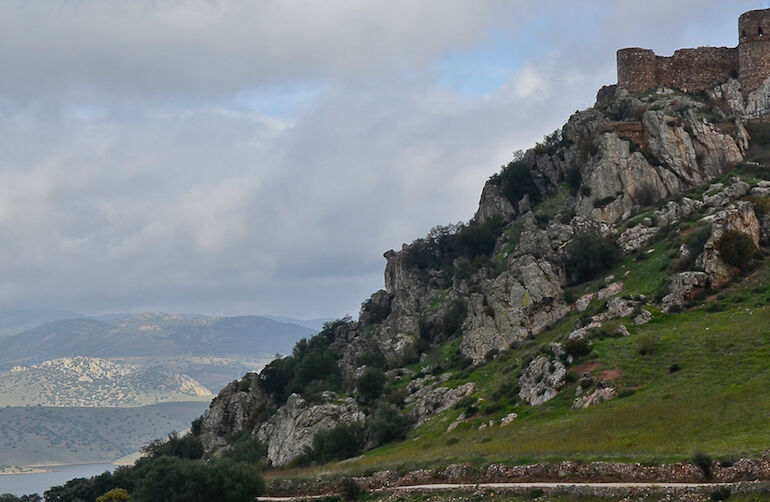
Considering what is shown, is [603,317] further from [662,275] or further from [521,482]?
[521,482]

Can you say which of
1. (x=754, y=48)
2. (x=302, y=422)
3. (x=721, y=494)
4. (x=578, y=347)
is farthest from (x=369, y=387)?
(x=754, y=48)

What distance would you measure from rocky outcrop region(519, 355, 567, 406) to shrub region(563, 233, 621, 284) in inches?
674

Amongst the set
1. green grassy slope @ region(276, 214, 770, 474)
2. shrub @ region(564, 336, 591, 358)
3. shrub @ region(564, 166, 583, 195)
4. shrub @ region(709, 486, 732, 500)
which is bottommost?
shrub @ region(709, 486, 732, 500)

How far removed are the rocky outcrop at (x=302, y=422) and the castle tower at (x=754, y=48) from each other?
55174 mm

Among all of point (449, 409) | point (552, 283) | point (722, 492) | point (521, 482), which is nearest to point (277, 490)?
point (449, 409)

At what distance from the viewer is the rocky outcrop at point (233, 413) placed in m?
105

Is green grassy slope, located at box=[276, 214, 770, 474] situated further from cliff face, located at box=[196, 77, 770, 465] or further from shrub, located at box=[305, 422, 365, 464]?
shrub, located at box=[305, 422, 365, 464]

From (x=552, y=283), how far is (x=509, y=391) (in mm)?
17453

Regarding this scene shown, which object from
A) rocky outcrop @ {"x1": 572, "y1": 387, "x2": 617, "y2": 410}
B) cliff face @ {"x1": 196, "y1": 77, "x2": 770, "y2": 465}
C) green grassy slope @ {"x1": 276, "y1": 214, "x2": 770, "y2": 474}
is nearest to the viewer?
green grassy slope @ {"x1": 276, "y1": 214, "x2": 770, "y2": 474}

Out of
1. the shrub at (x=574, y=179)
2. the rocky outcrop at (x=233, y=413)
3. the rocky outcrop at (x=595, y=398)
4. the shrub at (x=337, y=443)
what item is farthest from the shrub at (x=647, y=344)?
the rocky outcrop at (x=233, y=413)

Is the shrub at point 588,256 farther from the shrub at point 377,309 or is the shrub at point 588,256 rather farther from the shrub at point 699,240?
the shrub at point 377,309

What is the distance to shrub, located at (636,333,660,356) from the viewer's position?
66500mm

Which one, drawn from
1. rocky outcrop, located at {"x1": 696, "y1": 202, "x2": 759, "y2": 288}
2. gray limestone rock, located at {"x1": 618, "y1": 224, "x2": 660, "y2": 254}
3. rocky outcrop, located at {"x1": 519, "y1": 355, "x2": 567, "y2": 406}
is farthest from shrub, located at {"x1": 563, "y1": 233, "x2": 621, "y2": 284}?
rocky outcrop, located at {"x1": 519, "y1": 355, "x2": 567, "y2": 406}

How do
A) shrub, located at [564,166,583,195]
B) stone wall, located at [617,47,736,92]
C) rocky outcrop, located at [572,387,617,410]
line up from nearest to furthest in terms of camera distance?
1. rocky outcrop, located at [572,387,617,410]
2. shrub, located at [564,166,583,195]
3. stone wall, located at [617,47,736,92]
